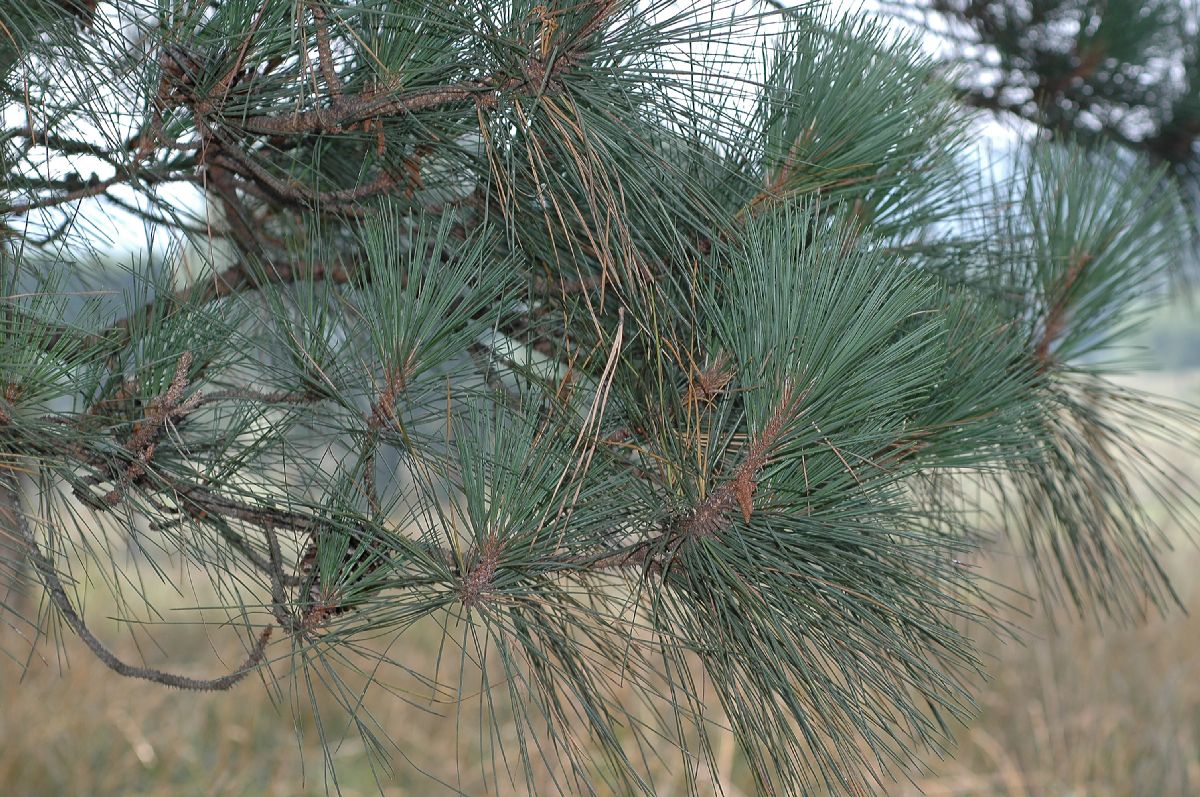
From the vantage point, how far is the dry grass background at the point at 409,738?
5.12 ft

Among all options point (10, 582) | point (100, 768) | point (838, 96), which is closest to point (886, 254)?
point (838, 96)

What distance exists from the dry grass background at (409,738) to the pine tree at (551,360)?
3.55 ft

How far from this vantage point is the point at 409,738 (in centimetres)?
183

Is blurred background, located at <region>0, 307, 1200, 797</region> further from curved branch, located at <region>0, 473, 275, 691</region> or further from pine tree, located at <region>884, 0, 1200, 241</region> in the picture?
curved branch, located at <region>0, 473, 275, 691</region>

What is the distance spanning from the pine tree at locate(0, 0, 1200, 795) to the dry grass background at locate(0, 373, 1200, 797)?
1.08 m

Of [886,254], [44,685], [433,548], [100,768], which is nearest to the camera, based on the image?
[433,548]

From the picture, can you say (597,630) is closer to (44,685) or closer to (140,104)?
(140,104)

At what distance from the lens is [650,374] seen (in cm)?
52

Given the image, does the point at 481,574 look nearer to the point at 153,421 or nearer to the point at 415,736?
the point at 153,421

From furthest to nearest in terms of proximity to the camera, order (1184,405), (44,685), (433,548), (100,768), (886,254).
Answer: (44,685), (100,768), (1184,405), (886,254), (433,548)

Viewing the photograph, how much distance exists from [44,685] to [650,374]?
5.48 feet

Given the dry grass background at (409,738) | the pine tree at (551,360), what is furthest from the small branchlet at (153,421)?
the dry grass background at (409,738)

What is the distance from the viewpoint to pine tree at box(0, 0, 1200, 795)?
1.49ft

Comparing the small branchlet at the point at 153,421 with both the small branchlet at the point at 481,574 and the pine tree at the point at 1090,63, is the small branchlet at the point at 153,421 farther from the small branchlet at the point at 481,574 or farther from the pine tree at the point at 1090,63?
the pine tree at the point at 1090,63
